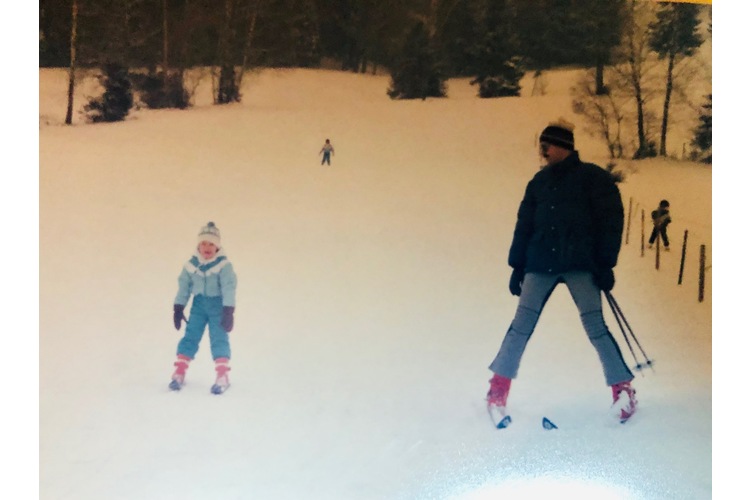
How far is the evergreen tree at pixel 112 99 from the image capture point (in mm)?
1362

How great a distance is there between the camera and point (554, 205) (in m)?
1.49

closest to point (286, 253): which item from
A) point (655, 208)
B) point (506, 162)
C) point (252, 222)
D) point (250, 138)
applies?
point (252, 222)

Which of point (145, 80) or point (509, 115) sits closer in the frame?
point (145, 80)

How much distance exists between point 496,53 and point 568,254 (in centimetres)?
51

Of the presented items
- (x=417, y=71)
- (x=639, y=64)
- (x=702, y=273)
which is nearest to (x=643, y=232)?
(x=702, y=273)

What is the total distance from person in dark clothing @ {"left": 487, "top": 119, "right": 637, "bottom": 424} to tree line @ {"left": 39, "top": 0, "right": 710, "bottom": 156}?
0.21 metres

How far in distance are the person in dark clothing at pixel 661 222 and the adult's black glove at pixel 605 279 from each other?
13 cm

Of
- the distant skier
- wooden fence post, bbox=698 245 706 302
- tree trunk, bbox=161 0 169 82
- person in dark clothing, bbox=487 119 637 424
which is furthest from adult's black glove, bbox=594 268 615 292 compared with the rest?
tree trunk, bbox=161 0 169 82

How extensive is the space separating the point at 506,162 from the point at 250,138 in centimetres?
60

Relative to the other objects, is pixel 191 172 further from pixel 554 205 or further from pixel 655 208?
pixel 655 208

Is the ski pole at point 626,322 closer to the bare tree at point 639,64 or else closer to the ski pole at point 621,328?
the ski pole at point 621,328

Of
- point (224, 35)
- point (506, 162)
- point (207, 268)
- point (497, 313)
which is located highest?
point (224, 35)

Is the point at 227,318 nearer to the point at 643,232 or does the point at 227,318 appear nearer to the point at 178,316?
the point at 178,316

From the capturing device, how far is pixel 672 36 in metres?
1.59
